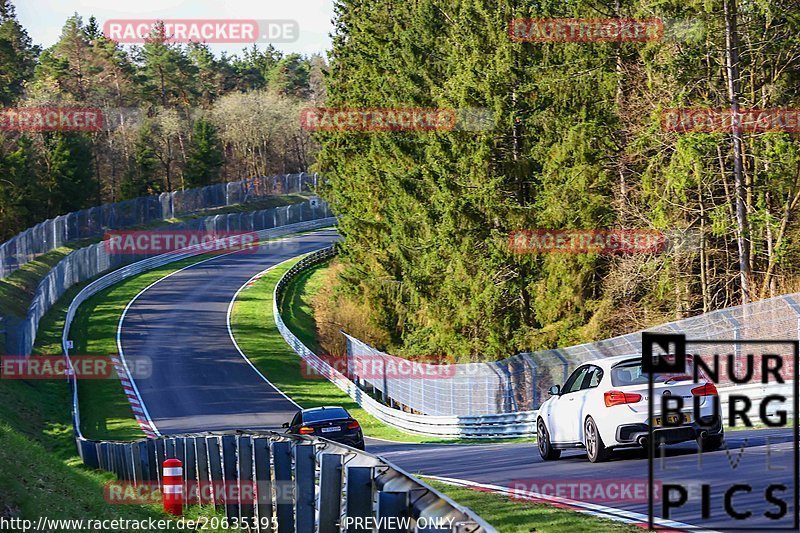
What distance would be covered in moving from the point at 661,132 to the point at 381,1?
94.9ft

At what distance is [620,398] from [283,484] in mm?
6015

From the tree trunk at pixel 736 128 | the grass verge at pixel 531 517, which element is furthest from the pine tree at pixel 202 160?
the grass verge at pixel 531 517

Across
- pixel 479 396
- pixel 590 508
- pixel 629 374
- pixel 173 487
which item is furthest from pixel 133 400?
pixel 590 508

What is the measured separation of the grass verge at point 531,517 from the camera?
1062 cm

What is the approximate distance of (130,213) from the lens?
272ft

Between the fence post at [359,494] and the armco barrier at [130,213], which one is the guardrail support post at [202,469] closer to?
the fence post at [359,494]

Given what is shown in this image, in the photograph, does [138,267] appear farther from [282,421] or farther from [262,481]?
[262,481]

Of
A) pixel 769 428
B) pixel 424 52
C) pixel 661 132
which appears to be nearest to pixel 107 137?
pixel 424 52

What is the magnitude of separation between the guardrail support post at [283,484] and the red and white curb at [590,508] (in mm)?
3242

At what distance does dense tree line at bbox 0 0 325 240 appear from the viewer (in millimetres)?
83688

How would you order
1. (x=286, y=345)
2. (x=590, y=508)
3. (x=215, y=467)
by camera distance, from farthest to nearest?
(x=286, y=345)
(x=215, y=467)
(x=590, y=508)

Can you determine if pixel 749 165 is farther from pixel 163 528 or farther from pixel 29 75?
pixel 29 75

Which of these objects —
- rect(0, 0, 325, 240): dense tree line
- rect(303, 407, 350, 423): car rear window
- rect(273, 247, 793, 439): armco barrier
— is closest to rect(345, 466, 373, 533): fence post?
rect(273, 247, 793, 439): armco barrier

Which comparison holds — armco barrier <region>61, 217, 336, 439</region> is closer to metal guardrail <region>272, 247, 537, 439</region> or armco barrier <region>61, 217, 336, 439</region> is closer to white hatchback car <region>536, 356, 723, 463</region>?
metal guardrail <region>272, 247, 537, 439</region>
